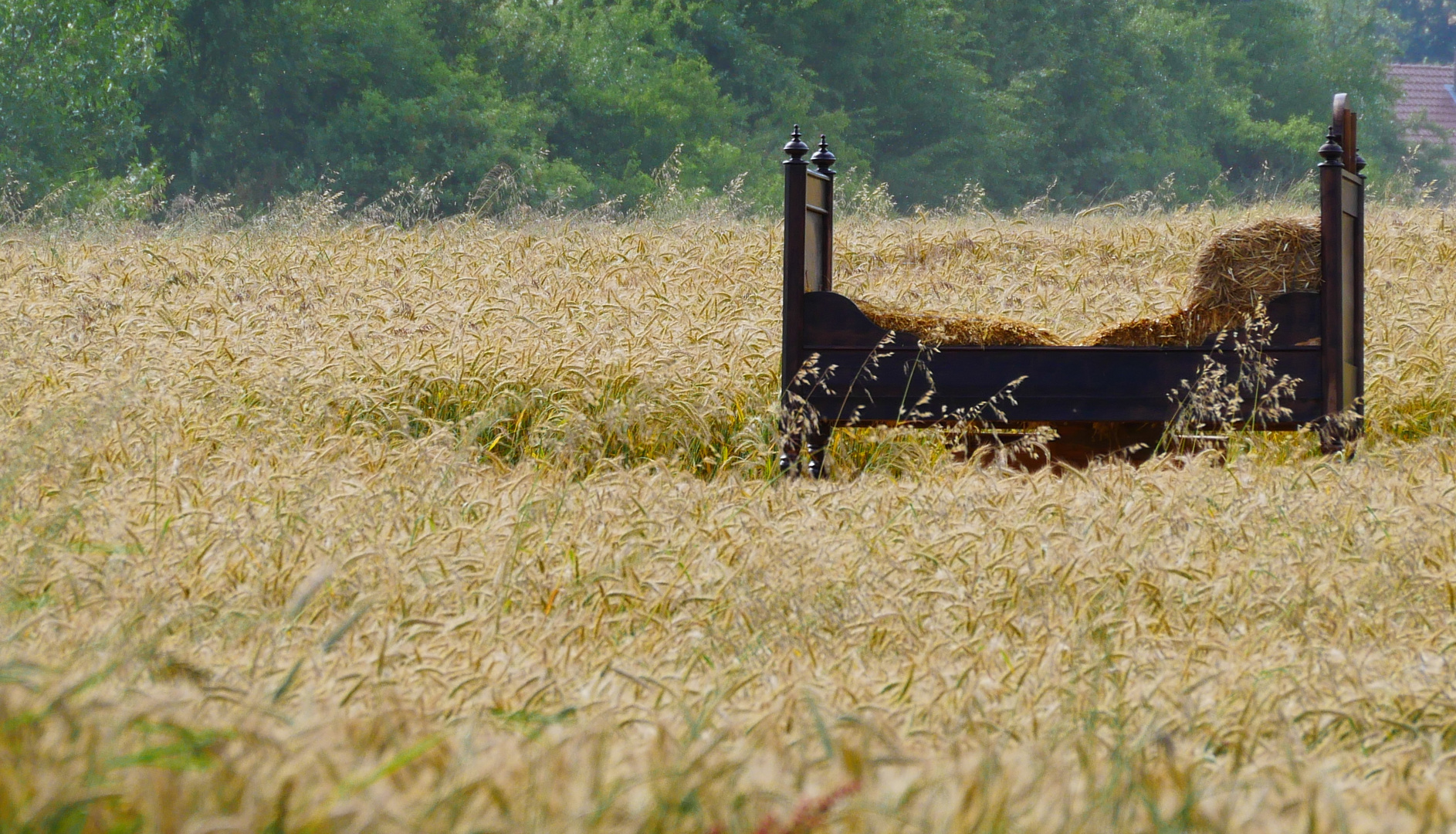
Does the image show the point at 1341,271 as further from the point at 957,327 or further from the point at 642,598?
the point at 642,598

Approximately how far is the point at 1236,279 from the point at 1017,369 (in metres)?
1.34

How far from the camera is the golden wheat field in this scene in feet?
5.41

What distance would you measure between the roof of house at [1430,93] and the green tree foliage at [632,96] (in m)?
17.1

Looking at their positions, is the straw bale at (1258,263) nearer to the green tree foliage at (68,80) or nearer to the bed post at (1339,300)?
the bed post at (1339,300)

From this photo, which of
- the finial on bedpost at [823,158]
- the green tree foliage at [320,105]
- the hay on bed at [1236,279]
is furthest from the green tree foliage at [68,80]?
the hay on bed at [1236,279]

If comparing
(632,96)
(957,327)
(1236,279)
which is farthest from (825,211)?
(632,96)

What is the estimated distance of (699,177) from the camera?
66.8ft

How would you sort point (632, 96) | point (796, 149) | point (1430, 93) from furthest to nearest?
point (1430, 93) → point (632, 96) → point (796, 149)

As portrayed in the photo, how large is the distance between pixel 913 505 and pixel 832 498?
1.04ft

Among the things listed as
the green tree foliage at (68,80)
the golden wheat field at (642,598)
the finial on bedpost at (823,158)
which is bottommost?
the golden wheat field at (642,598)

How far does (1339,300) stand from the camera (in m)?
5.50

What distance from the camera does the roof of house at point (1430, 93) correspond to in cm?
4100

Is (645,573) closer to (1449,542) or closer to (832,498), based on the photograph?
(832,498)

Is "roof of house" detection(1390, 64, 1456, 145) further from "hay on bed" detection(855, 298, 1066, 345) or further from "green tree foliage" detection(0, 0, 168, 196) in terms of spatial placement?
"hay on bed" detection(855, 298, 1066, 345)
